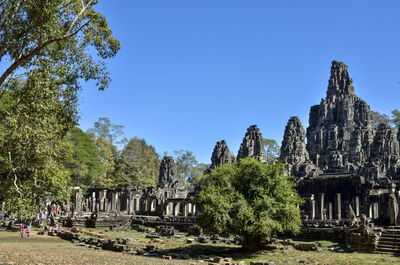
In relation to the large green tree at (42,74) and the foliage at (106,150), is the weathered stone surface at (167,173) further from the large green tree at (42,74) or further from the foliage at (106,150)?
the large green tree at (42,74)

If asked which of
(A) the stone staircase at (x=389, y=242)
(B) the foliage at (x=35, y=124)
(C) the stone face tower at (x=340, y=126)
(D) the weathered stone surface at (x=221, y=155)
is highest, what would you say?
(C) the stone face tower at (x=340, y=126)

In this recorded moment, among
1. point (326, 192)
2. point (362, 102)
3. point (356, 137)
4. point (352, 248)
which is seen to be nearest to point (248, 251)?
point (352, 248)

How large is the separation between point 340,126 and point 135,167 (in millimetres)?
46226

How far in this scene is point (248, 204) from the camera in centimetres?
2084

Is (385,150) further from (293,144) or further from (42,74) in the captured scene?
(42,74)

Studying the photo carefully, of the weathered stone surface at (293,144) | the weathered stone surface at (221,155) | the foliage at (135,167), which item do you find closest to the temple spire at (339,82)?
the weathered stone surface at (293,144)

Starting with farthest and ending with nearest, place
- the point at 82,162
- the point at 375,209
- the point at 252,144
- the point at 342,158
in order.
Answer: the point at 342,158, the point at 252,144, the point at 82,162, the point at 375,209

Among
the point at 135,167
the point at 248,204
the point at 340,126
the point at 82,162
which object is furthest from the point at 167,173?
the point at 248,204

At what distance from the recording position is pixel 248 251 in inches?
838

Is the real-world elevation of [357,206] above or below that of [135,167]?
below

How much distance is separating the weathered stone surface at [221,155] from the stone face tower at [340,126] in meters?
19.6

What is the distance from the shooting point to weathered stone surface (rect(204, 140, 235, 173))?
6793 cm

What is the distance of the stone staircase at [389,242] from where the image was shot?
19.9 m

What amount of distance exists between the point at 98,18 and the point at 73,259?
10.0 meters
